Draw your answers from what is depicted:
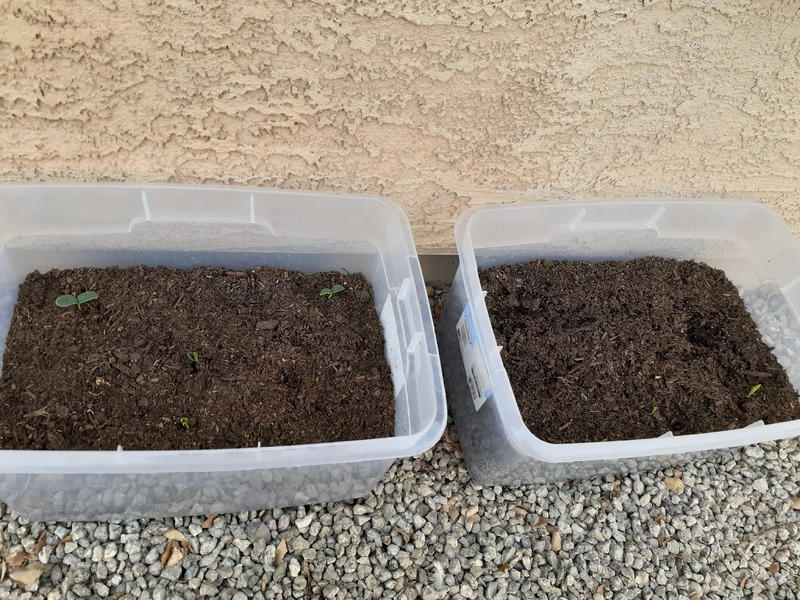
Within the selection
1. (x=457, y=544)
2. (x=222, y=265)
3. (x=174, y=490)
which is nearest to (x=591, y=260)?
(x=457, y=544)

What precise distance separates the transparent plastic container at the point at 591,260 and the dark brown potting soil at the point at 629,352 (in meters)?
0.06

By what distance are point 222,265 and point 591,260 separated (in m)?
1.03

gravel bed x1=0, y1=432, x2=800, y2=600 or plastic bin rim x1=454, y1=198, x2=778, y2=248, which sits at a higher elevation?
plastic bin rim x1=454, y1=198, x2=778, y2=248

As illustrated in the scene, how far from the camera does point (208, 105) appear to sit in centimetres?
129

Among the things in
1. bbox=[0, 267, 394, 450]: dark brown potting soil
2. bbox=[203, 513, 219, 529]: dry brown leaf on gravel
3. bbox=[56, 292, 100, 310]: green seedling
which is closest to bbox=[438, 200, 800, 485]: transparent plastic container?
bbox=[0, 267, 394, 450]: dark brown potting soil

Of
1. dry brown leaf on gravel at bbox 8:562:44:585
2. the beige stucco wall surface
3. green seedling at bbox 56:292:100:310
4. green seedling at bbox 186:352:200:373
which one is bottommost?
dry brown leaf on gravel at bbox 8:562:44:585

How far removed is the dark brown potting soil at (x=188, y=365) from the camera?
1.29 m

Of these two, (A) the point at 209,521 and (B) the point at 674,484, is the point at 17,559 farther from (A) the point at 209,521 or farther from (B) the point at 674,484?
(B) the point at 674,484

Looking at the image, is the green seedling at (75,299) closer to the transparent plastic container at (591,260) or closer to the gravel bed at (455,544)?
the gravel bed at (455,544)

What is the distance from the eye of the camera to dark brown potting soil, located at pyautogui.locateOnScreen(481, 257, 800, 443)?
1.50 metres

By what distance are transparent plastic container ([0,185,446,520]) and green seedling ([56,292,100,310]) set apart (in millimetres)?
126

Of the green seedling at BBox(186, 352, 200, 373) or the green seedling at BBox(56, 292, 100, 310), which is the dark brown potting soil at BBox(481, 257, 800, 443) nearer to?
the green seedling at BBox(186, 352, 200, 373)

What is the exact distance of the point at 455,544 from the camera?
1.39 m

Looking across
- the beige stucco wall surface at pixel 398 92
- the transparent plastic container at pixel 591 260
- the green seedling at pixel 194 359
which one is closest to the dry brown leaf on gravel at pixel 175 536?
the green seedling at pixel 194 359
